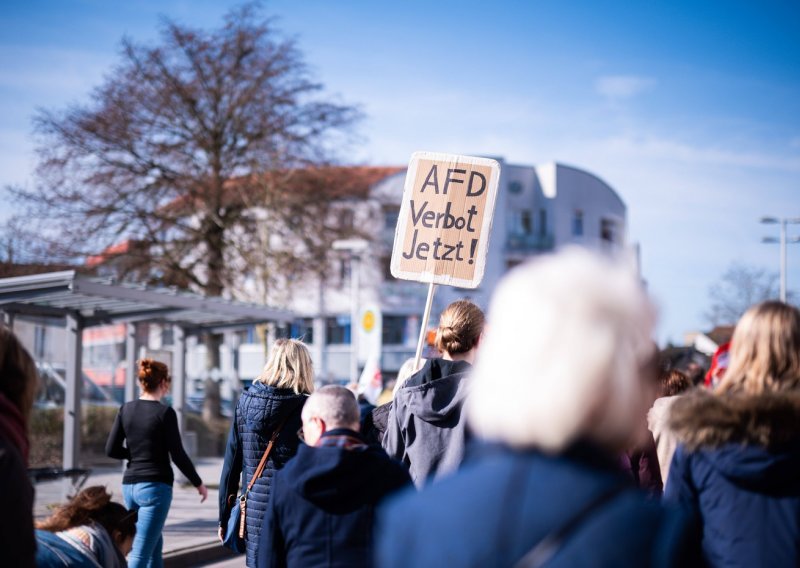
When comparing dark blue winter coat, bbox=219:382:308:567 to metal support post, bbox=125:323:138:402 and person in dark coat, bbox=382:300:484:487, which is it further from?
metal support post, bbox=125:323:138:402

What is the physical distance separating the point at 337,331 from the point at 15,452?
2238 inches

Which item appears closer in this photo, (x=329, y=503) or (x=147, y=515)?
(x=329, y=503)

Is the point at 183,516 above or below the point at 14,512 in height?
below

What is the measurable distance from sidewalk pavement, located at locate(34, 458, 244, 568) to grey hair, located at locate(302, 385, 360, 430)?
4248 millimetres

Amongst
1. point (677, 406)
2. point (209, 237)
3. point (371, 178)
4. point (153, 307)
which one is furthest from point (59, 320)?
point (371, 178)

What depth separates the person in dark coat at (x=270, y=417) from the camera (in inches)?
224

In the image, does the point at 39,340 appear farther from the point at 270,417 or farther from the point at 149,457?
the point at 270,417

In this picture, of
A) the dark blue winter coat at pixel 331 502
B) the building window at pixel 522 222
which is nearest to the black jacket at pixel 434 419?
the dark blue winter coat at pixel 331 502

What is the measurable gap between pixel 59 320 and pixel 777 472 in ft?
45.0

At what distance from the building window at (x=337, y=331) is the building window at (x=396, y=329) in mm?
2374

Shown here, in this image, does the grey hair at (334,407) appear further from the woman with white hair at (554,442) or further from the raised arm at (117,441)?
the raised arm at (117,441)

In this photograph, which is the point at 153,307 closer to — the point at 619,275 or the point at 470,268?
the point at 470,268

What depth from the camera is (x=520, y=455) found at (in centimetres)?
189

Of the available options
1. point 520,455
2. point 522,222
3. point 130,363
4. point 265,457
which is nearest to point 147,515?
point 265,457
